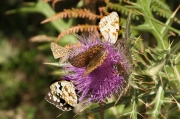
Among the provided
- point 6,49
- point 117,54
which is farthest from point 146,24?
point 6,49

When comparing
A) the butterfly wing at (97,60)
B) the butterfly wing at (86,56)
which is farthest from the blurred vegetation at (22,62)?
the butterfly wing at (97,60)

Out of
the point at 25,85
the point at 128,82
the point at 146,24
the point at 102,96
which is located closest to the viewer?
the point at 128,82

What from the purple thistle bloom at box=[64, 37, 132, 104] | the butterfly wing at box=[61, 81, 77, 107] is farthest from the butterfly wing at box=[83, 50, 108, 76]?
the butterfly wing at box=[61, 81, 77, 107]

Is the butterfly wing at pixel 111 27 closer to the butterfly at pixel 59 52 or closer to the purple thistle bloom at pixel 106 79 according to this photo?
the purple thistle bloom at pixel 106 79

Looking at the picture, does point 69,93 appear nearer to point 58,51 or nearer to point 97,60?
point 58,51

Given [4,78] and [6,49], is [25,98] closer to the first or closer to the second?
[4,78]

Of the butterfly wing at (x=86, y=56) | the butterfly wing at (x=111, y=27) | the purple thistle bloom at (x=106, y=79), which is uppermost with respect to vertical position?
the butterfly wing at (x=111, y=27)
